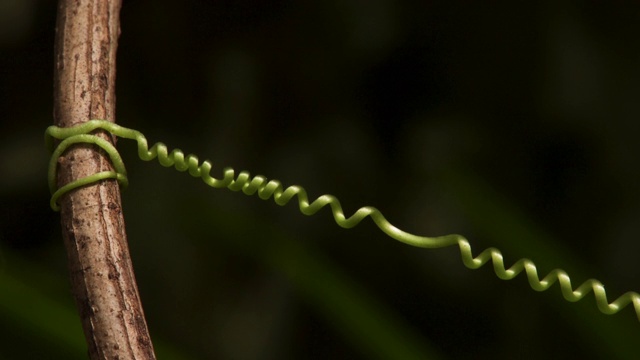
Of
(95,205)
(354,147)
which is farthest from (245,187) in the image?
(354,147)

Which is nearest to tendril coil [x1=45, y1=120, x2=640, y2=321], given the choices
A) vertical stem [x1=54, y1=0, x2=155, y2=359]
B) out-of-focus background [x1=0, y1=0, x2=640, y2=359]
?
vertical stem [x1=54, y1=0, x2=155, y2=359]

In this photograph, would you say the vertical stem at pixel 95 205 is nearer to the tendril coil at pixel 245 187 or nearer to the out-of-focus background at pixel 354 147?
the tendril coil at pixel 245 187

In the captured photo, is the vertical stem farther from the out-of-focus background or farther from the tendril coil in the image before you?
the out-of-focus background

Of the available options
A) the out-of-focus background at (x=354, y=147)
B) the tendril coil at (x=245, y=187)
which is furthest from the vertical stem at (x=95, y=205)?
the out-of-focus background at (x=354, y=147)

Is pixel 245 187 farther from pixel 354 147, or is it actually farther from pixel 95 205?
pixel 354 147

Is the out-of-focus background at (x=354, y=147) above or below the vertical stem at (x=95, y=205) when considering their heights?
above

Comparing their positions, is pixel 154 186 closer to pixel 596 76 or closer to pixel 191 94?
pixel 191 94

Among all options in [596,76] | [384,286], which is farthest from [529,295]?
[596,76]
